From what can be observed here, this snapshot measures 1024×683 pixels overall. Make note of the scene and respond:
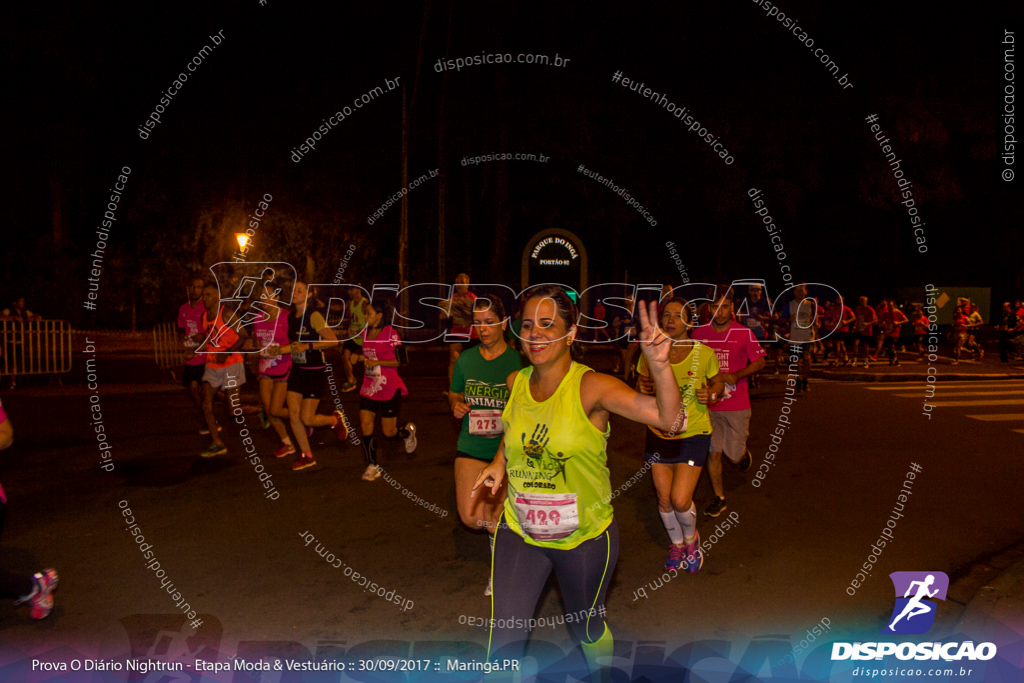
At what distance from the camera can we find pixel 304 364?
27.2ft

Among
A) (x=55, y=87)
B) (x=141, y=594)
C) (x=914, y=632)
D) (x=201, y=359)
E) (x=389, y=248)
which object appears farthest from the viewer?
(x=389, y=248)

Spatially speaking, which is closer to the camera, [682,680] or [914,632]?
[682,680]

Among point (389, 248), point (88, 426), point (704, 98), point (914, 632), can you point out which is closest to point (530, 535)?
point (914, 632)

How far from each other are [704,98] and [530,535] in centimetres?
2332

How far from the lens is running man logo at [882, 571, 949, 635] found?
185 inches

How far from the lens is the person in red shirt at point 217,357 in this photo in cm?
935

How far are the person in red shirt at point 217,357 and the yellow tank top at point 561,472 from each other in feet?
22.3

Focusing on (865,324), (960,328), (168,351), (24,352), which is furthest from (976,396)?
(24,352)

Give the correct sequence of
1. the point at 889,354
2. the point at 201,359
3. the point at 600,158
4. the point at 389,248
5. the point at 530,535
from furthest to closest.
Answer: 1. the point at 389,248
2. the point at 600,158
3. the point at 889,354
4. the point at 201,359
5. the point at 530,535

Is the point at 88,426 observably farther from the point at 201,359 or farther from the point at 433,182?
the point at 433,182

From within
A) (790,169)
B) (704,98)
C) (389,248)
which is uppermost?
(704,98)

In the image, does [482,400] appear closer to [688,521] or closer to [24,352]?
[688,521]

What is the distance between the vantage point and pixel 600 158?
26.8 meters

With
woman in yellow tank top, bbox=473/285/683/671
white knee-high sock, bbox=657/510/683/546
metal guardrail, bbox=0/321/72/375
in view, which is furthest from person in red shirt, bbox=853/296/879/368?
woman in yellow tank top, bbox=473/285/683/671
